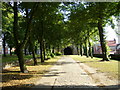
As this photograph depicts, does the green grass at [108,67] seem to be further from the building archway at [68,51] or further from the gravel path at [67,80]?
the building archway at [68,51]

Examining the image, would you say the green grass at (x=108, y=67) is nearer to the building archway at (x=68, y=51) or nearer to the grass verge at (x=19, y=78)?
the grass verge at (x=19, y=78)

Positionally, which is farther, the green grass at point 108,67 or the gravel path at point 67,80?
the green grass at point 108,67

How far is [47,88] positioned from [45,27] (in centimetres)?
2032

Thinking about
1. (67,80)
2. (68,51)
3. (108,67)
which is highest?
(68,51)

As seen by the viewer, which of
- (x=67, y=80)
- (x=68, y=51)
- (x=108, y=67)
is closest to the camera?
(x=67, y=80)

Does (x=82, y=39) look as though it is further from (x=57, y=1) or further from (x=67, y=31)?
(x=57, y=1)

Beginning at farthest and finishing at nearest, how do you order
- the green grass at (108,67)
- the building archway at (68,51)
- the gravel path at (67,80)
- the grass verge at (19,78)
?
the building archway at (68,51), the green grass at (108,67), the grass verge at (19,78), the gravel path at (67,80)

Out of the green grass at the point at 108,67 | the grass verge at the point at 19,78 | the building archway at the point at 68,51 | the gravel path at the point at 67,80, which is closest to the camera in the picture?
the gravel path at the point at 67,80

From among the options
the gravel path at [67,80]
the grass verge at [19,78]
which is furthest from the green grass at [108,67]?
the grass verge at [19,78]

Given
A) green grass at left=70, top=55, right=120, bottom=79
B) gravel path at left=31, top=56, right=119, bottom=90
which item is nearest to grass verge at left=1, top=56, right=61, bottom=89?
gravel path at left=31, top=56, right=119, bottom=90

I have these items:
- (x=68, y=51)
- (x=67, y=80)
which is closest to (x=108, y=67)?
(x=67, y=80)

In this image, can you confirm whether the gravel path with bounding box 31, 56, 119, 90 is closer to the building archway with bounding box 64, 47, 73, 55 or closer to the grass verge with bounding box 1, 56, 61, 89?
the grass verge with bounding box 1, 56, 61, 89

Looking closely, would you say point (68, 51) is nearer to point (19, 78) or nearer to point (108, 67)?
point (108, 67)

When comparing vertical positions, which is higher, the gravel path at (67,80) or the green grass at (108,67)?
the gravel path at (67,80)
